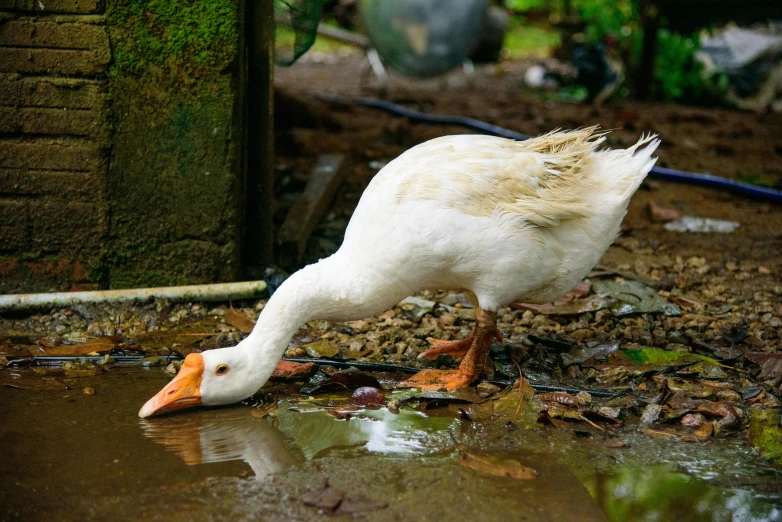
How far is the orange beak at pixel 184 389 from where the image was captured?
10.6 ft

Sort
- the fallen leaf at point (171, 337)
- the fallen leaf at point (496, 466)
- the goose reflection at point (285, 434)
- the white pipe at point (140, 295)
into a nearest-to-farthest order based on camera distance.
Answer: the fallen leaf at point (496, 466), the goose reflection at point (285, 434), the fallen leaf at point (171, 337), the white pipe at point (140, 295)

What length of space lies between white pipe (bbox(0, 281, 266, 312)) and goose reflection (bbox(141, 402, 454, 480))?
4.04 ft

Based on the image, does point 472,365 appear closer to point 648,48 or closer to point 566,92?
point 648,48

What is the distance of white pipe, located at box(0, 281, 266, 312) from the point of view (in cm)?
429

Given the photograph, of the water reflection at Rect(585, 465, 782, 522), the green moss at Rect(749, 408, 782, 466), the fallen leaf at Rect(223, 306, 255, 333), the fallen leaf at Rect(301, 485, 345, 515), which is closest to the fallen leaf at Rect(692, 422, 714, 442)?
the green moss at Rect(749, 408, 782, 466)

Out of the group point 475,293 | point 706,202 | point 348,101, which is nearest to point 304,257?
point 475,293

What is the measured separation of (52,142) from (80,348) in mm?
1168

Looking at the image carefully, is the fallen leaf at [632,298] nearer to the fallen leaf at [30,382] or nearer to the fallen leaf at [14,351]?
the fallen leaf at [30,382]

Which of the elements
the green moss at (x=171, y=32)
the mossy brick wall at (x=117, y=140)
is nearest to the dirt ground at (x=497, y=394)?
the mossy brick wall at (x=117, y=140)

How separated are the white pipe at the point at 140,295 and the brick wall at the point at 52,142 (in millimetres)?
158

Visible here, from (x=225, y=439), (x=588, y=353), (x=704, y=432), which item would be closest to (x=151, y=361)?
(x=225, y=439)

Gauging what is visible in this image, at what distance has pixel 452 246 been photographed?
11.2 ft

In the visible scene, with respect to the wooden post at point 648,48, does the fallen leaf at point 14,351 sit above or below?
below

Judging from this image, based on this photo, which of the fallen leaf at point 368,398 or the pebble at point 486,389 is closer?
the fallen leaf at point 368,398
